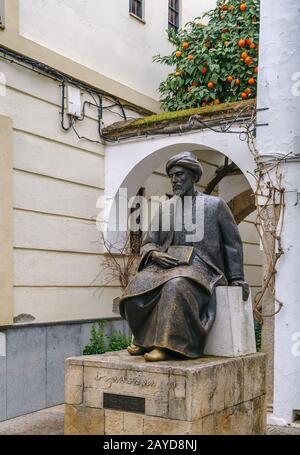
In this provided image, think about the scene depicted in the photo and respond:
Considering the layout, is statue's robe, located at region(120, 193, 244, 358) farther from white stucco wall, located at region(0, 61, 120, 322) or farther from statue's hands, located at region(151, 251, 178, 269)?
white stucco wall, located at region(0, 61, 120, 322)

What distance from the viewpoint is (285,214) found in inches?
271

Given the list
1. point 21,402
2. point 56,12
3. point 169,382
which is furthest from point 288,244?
point 56,12

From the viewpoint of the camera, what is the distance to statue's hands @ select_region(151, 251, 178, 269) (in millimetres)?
4934

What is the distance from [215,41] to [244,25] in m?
0.49

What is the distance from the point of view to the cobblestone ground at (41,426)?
6.30 meters

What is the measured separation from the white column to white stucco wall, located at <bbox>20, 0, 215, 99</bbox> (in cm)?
283

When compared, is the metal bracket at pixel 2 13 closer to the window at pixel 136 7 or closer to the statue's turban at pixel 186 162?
the window at pixel 136 7

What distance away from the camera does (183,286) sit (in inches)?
183

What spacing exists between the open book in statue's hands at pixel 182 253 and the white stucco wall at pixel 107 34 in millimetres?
4038

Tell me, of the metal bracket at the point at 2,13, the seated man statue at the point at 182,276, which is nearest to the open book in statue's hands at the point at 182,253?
the seated man statue at the point at 182,276

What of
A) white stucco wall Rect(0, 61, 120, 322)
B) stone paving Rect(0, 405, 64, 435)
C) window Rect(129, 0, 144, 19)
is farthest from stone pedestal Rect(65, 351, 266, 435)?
window Rect(129, 0, 144, 19)

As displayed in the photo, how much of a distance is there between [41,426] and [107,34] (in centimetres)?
581

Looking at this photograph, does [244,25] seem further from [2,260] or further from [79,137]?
[2,260]

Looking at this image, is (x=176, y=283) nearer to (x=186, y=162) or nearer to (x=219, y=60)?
(x=186, y=162)
